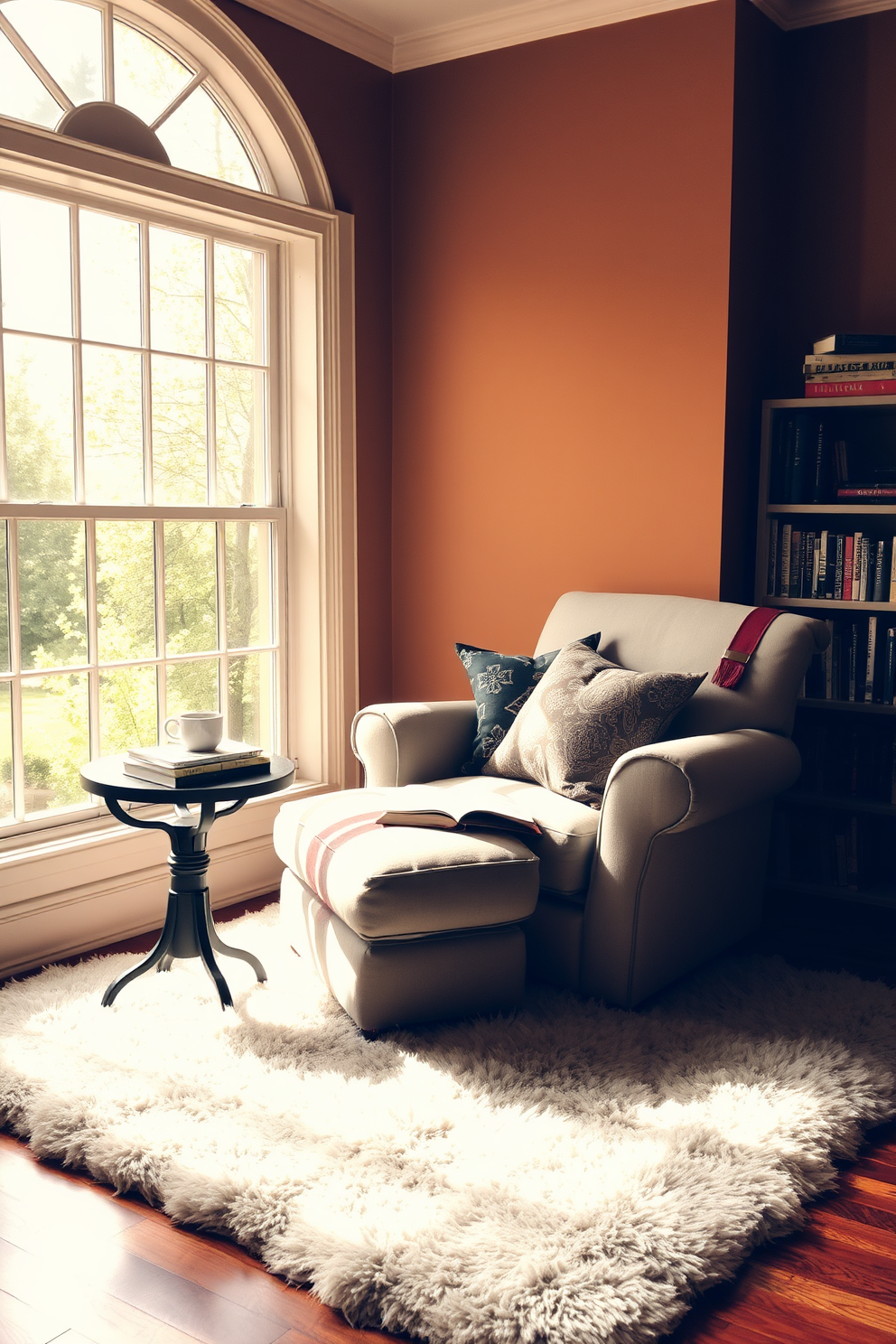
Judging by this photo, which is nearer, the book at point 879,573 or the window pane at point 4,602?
the window pane at point 4,602

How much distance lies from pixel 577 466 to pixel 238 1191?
8.53ft

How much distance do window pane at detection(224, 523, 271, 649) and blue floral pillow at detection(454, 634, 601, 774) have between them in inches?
34.1

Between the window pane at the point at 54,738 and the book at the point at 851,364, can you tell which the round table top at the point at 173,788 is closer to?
the window pane at the point at 54,738

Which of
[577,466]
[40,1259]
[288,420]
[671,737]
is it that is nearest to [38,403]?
[288,420]

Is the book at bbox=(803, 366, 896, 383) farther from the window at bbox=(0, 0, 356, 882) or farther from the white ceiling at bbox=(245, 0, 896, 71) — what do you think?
the window at bbox=(0, 0, 356, 882)

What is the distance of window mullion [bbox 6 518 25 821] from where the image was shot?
3094 mm

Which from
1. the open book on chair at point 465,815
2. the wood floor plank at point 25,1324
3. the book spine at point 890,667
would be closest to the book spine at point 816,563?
the book spine at point 890,667

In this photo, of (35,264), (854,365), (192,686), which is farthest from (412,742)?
(854,365)

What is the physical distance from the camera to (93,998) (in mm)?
2803

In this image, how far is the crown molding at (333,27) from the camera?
3.58 metres

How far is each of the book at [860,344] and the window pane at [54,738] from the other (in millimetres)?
2449

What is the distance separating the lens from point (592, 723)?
9.84ft

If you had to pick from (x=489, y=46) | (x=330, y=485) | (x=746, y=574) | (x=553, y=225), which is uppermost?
(x=489, y=46)

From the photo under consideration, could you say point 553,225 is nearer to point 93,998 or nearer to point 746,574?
point 746,574
